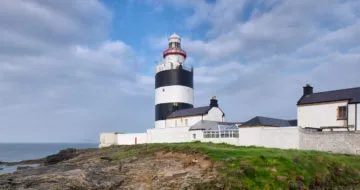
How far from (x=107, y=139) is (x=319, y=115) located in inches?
1275

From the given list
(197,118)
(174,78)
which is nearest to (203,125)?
(197,118)

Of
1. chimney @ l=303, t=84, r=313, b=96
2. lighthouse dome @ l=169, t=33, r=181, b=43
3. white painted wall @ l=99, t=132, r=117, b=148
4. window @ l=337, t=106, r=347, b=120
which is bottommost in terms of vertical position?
white painted wall @ l=99, t=132, r=117, b=148

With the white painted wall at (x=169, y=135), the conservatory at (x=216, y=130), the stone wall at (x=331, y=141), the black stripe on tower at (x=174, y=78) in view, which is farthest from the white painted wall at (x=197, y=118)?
the stone wall at (x=331, y=141)

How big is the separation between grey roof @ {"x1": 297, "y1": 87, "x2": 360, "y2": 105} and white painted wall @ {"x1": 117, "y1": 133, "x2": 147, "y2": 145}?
75.5 ft

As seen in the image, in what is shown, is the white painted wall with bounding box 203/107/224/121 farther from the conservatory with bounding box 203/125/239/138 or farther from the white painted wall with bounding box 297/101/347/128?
the white painted wall with bounding box 297/101/347/128

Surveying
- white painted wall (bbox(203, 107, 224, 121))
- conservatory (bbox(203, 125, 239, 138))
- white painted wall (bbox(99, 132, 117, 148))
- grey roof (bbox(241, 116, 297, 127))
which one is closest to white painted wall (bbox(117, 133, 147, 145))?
white painted wall (bbox(99, 132, 117, 148))

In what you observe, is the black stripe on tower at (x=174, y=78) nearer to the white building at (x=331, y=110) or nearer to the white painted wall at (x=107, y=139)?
the white painted wall at (x=107, y=139)

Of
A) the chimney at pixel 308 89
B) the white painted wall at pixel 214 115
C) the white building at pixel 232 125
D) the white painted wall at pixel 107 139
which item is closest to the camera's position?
the white building at pixel 232 125

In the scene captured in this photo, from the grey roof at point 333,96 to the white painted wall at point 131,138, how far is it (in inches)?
907

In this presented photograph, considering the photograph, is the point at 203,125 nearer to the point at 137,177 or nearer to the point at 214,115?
the point at 214,115

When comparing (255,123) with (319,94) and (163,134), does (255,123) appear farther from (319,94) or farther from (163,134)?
(163,134)

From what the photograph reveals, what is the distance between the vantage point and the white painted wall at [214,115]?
38362 mm

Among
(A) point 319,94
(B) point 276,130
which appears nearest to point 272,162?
(B) point 276,130

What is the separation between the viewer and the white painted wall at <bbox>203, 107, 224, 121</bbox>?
1510 inches
